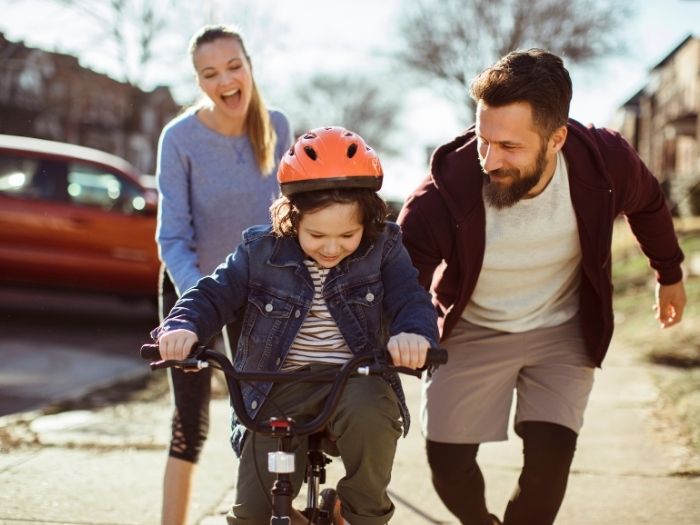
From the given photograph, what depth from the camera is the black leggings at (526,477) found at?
3449mm

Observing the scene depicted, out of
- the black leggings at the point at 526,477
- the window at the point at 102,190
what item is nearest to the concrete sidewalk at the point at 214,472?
the black leggings at the point at 526,477

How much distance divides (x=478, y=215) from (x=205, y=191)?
1084 millimetres

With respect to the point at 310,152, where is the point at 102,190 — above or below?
above

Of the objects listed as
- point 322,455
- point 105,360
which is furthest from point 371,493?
point 105,360

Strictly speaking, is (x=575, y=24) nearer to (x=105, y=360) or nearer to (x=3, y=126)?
(x=3, y=126)

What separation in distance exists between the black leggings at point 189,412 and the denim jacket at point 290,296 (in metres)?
0.83

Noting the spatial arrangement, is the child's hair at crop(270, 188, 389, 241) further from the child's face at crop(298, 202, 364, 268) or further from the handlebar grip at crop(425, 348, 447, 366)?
the handlebar grip at crop(425, 348, 447, 366)

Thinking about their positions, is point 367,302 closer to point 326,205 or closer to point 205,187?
point 326,205

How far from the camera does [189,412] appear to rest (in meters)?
3.84

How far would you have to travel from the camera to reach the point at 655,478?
5.23 meters

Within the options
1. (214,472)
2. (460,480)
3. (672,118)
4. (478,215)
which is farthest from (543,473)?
(672,118)

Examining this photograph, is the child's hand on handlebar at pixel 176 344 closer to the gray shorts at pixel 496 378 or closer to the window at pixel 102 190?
the gray shorts at pixel 496 378

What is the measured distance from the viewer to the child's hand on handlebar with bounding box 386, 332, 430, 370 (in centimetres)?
264

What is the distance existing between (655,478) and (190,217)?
2.96m
